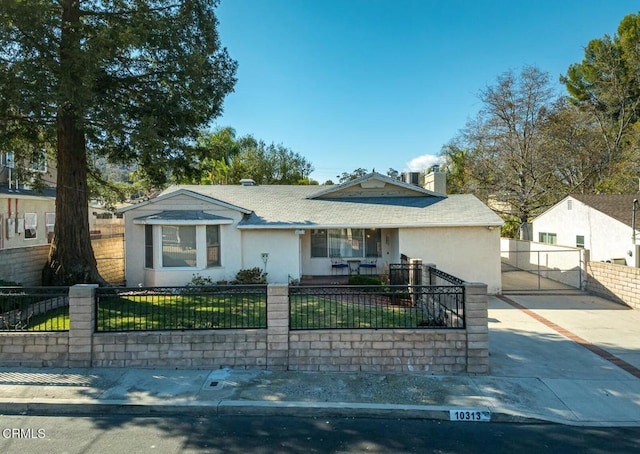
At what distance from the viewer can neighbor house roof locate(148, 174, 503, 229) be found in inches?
572

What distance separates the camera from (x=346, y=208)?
656 inches

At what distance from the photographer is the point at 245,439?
471cm

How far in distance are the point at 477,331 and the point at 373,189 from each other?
1197 cm

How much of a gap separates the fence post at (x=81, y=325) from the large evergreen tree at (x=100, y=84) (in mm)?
4763

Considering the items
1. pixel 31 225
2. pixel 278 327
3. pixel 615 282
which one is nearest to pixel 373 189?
pixel 615 282

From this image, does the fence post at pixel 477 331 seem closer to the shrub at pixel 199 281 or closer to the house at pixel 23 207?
the shrub at pixel 199 281

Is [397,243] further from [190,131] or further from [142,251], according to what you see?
[142,251]

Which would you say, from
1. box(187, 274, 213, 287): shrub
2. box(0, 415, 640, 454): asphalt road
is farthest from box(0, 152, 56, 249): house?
box(0, 415, 640, 454): asphalt road

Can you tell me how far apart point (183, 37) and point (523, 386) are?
11.9m

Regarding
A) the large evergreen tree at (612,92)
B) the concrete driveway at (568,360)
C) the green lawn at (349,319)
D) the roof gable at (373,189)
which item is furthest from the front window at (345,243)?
the large evergreen tree at (612,92)

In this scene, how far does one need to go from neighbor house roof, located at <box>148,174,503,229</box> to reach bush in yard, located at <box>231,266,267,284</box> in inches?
64.3

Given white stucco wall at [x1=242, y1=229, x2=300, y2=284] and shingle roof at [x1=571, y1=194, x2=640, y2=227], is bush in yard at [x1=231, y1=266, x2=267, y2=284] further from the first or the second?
shingle roof at [x1=571, y1=194, x2=640, y2=227]

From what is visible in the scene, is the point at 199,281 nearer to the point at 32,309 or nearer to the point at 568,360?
the point at 32,309

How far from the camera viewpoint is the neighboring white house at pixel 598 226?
46.9 feet
